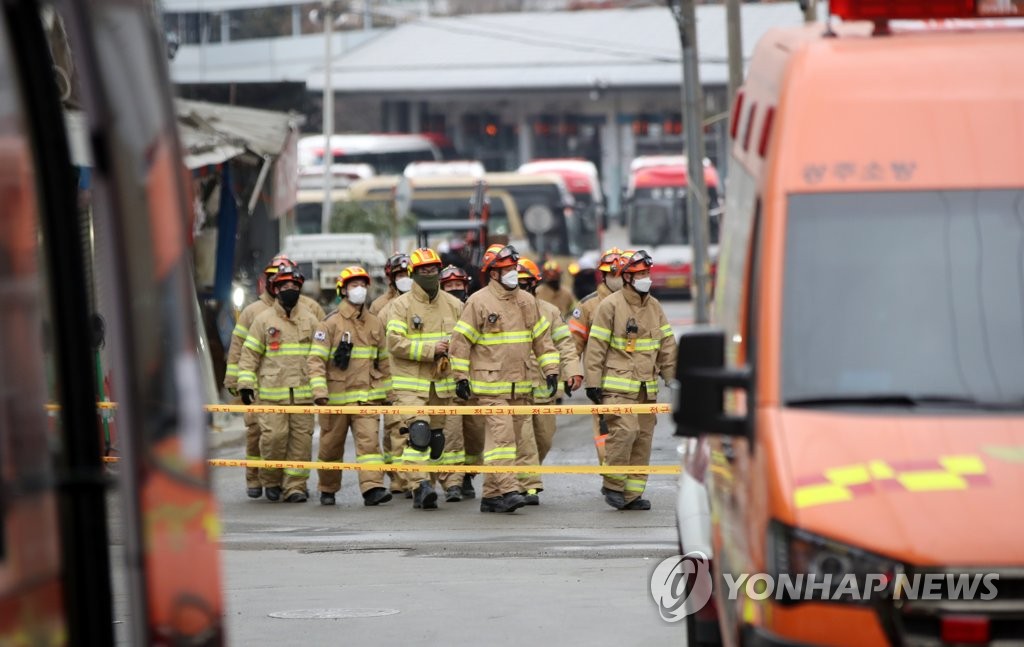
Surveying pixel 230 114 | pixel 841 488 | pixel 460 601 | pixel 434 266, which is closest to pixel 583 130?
pixel 230 114

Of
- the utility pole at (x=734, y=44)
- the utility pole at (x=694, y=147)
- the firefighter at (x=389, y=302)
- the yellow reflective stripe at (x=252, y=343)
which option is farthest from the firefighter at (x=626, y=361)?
the utility pole at (x=694, y=147)

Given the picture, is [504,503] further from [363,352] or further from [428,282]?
[363,352]

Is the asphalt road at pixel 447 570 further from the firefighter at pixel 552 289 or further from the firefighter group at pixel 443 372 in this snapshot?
the firefighter at pixel 552 289

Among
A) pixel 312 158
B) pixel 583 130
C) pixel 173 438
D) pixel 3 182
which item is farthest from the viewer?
pixel 583 130

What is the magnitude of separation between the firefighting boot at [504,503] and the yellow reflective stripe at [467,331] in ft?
3.78

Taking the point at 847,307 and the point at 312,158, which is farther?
the point at 312,158

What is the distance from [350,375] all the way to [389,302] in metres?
0.67

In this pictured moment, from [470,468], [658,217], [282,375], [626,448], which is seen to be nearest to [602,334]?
[626,448]

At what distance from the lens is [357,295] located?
14.1m

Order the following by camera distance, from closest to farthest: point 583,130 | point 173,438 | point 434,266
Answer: point 173,438
point 434,266
point 583,130

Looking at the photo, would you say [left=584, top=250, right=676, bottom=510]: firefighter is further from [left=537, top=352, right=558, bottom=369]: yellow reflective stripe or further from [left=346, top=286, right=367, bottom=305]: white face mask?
[left=346, top=286, right=367, bottom=305]: white face mask

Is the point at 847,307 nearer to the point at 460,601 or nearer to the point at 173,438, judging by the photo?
the point at 173,438

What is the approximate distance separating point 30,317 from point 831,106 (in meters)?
2.80

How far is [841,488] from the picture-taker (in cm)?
492
